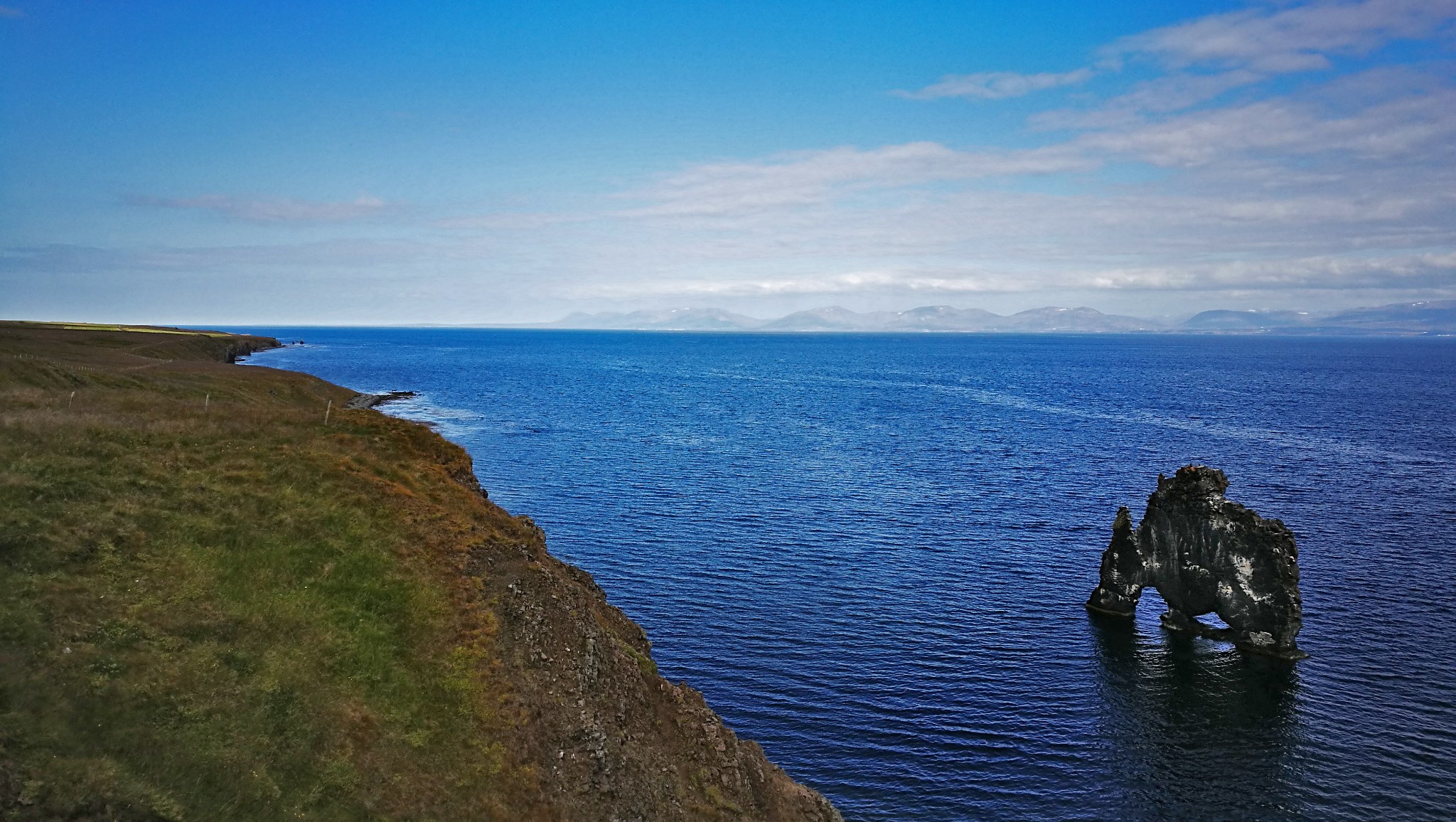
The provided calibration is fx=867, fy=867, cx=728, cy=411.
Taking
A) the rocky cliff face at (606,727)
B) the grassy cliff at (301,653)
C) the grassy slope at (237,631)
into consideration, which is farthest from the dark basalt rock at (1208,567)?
the grassy slope at (237,631)

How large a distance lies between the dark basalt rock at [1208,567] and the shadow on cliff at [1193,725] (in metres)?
1.50

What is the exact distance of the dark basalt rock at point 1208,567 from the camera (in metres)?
57.8

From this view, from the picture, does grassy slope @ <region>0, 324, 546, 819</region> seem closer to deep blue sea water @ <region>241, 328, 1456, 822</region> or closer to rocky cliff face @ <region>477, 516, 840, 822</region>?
rocky cliff face @ <region>477, 516, 840, 822</region>

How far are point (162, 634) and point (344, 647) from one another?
5578 millimetres

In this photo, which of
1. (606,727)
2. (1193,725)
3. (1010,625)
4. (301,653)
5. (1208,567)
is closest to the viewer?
(301,653)

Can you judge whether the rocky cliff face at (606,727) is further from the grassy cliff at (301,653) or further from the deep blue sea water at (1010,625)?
the deep blue sea water at (1010,625)

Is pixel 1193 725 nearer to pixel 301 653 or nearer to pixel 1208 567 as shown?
pixel 1208 567

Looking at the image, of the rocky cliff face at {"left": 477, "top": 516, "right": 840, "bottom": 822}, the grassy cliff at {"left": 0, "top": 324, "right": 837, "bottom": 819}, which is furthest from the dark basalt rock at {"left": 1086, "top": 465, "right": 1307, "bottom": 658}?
the grassy cliff at {"left": 0, "top": 324, "right": 837, "bottom": 819}

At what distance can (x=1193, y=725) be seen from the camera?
160ft

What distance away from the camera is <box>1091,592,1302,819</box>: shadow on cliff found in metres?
41.5

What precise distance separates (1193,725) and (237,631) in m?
48.2

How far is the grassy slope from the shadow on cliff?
1235 inches

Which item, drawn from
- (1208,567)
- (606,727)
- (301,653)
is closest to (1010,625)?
(1208,567)

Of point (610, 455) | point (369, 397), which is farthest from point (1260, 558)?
point (369, 397)
